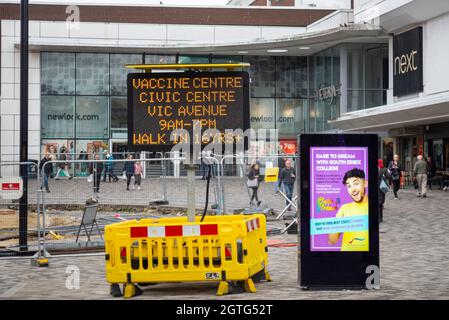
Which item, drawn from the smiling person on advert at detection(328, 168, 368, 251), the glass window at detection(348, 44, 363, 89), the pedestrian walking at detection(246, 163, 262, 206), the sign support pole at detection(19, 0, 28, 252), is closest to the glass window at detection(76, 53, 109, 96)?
the glass window at detection(348, 44, 363, 89)

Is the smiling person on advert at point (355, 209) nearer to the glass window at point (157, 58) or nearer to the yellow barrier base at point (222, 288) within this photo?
the yellow barrier base at point (222, 288)

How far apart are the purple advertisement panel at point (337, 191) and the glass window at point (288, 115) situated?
138ft

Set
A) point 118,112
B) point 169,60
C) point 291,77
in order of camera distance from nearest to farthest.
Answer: point 118,112 → point 169,60 → point 291,77

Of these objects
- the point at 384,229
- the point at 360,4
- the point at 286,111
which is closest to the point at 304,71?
the point at 286,111

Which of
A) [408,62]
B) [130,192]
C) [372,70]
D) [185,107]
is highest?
[372,70]

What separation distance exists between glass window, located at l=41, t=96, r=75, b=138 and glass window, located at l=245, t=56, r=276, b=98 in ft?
39.3

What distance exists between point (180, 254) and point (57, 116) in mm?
40976

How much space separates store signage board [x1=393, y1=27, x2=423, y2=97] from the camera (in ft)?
124

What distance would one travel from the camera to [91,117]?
50.0 m

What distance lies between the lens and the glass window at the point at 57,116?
49375 millimetres

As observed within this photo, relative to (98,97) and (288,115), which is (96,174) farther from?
(288,115)

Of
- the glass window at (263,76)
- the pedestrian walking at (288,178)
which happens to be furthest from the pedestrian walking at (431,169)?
the glass window at (263,76)

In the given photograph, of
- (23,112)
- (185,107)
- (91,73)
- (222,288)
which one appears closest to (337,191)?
(222,288)

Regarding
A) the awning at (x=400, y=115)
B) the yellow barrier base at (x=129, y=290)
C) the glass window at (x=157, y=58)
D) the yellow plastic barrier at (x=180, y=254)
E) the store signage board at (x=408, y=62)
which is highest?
the glass window at (x=157, y=58)
